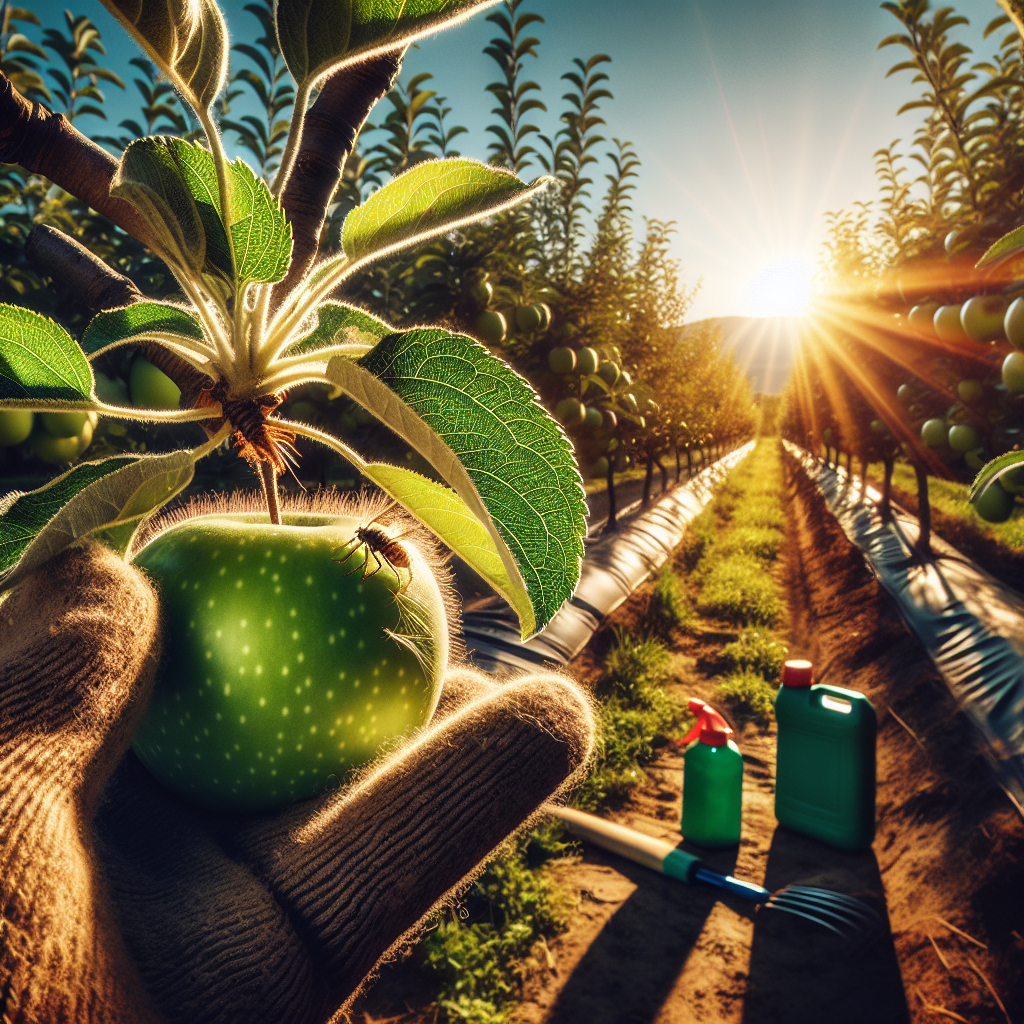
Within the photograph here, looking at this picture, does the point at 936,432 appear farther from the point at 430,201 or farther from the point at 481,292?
the point at 430,201

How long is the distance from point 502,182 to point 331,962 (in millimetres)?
742

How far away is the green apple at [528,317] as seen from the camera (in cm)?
390

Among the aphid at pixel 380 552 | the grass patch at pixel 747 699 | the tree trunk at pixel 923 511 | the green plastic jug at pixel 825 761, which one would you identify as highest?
the aphid at pixel 380 552

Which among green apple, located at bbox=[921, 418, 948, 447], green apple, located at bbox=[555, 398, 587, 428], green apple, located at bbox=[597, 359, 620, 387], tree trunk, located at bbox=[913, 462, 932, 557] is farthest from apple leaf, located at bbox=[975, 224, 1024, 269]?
tree trunk, located at bbox=[913, 462, 932, 557]

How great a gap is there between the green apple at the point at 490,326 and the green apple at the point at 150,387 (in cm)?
179

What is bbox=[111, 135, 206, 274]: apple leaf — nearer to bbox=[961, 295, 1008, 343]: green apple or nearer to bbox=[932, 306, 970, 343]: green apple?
bbox=[961, 295, 1008, 343]: green apple

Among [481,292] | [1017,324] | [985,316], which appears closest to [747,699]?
[985,316]

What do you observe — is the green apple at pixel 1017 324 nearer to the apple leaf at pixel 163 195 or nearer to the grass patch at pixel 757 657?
the apple leaf at pixel 163 195

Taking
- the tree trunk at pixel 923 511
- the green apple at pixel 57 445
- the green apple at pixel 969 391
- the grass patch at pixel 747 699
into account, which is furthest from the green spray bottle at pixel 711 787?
the tree trunk at pixel 923 511

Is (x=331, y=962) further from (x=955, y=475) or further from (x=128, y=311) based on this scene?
(x=955, y=475)

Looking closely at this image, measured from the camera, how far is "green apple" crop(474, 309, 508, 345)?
3.24 metres

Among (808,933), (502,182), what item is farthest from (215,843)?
(808,933)

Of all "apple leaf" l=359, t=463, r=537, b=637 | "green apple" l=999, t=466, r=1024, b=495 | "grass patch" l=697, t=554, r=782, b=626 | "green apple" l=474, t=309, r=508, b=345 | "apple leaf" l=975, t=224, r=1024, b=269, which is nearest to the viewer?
"apple leaf" l=359, t=463, r=537, b=637

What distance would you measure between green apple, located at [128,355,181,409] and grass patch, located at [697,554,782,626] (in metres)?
5.72
